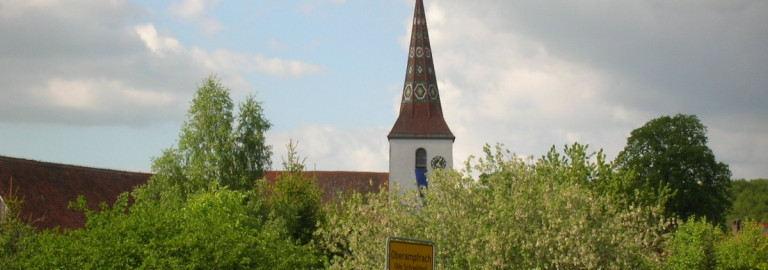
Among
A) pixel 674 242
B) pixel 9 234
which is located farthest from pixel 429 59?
pixel 9 234

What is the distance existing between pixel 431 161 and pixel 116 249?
4205 centimetres

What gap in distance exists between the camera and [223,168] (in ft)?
150

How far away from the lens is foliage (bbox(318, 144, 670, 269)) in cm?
2266

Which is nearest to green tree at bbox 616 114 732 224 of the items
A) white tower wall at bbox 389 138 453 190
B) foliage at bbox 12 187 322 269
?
white tower wall at bbox 389 138 453 190

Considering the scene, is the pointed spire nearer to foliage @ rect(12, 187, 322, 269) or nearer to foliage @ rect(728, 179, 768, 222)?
foliage @ rect(12, 187, 322, 269)

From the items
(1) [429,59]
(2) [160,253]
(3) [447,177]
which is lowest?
(2) [160,253]

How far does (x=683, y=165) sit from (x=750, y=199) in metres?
60.8

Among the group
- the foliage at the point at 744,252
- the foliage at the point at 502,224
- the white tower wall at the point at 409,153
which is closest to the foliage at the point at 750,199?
the white tower wall at the point at 409,153

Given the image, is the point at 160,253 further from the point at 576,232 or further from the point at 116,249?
the point at 576,232

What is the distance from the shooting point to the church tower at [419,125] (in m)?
65.1

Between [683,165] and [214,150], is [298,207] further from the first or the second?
[683,165]

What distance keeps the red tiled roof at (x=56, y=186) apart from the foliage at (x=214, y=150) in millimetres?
2297

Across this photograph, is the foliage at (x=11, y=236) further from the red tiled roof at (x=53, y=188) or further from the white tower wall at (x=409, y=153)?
the white tower wall at (x=409, y=153)

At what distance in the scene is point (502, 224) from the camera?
76.4ft
